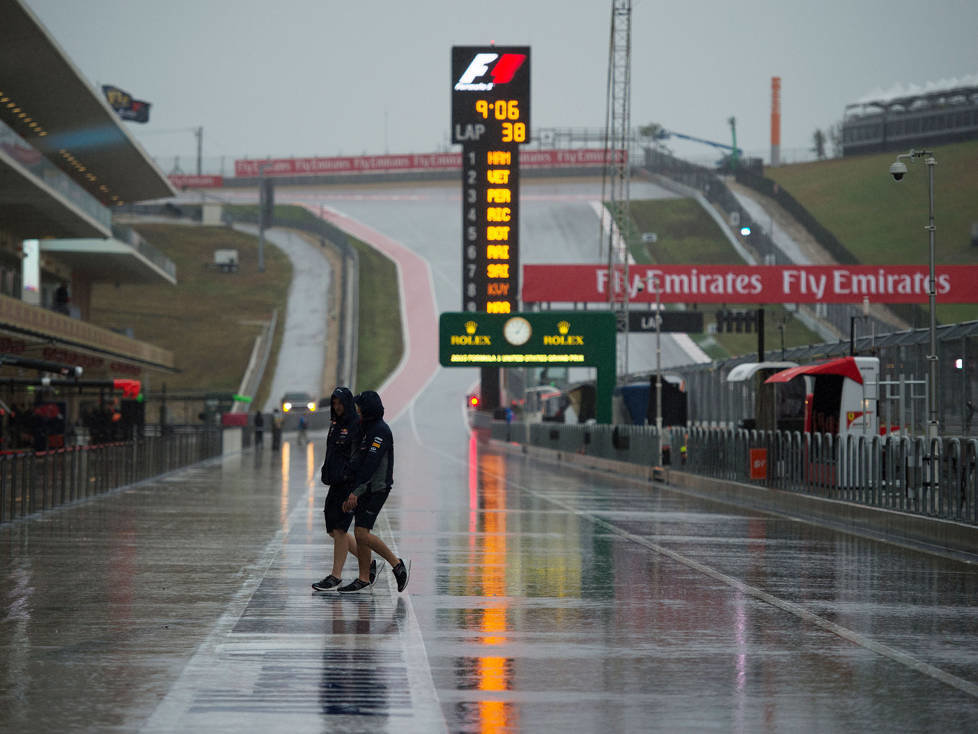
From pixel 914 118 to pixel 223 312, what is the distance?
243 ft

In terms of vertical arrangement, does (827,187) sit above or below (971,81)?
below

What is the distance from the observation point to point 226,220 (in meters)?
140

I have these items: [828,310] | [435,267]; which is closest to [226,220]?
[435,267]

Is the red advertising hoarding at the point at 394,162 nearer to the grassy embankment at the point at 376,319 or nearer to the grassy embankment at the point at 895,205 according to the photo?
the grassy embankment at the point at 895,205

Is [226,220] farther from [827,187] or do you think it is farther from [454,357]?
[454,357]

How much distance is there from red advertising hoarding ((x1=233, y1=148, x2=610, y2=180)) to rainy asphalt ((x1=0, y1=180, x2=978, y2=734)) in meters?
132

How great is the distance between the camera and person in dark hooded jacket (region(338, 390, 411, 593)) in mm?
13039

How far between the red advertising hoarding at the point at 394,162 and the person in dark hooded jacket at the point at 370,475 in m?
141

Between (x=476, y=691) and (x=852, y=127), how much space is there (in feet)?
488

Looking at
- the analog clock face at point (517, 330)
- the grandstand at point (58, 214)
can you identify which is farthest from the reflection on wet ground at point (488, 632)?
the analog clock face at point (517, 330)

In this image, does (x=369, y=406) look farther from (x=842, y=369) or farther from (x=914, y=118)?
(x=914, y=118)

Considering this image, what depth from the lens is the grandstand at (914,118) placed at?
137 metres

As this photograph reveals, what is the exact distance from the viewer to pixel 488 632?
10.9 meters

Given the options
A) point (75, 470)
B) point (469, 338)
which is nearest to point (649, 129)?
point (469, 338)
